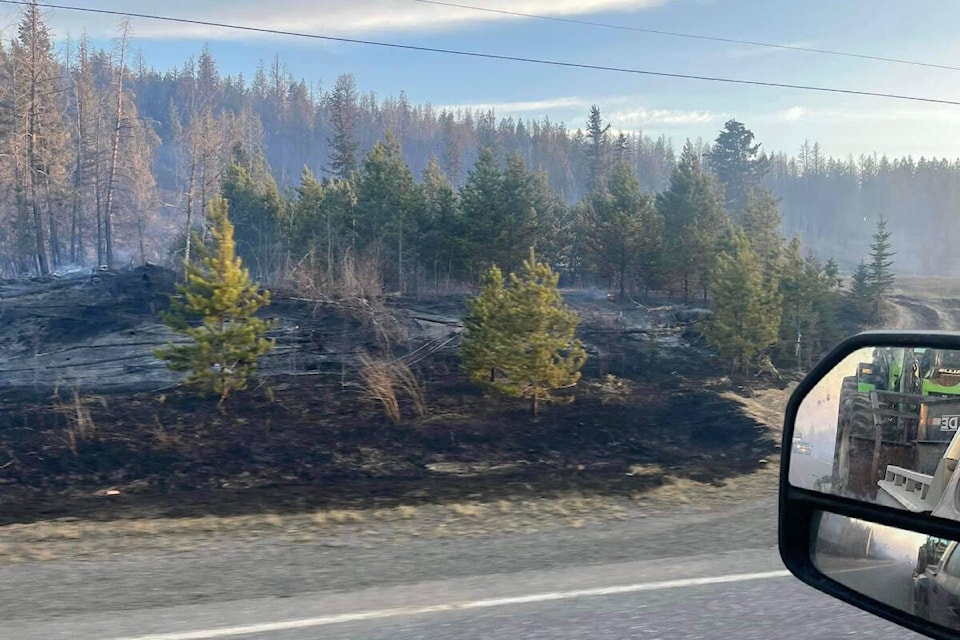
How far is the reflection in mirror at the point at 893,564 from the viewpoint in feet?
5.87

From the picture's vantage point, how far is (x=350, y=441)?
15086 millimetres

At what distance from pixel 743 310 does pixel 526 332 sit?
8.19 meters

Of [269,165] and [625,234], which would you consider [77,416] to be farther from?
[269,165]

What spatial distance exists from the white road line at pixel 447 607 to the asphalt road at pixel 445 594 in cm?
1

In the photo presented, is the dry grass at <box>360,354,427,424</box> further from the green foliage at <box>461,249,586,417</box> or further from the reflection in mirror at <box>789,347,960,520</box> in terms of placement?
the reflection in mirror at <box>789,347,960,520</box>

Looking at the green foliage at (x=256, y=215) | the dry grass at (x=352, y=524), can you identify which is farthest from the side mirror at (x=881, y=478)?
the green foliage at (x=256, y=215)

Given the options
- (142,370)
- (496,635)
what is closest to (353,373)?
(142,370)

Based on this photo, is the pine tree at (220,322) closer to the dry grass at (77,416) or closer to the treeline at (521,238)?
the dry grass at (77,416)

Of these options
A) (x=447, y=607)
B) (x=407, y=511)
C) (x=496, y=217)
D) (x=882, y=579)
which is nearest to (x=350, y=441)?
(x=407, y=511)

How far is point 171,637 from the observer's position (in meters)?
3.81

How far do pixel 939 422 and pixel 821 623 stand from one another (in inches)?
93.2

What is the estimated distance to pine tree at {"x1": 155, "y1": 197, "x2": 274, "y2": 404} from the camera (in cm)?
1680

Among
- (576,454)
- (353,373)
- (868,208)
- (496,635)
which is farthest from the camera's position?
(868,208)

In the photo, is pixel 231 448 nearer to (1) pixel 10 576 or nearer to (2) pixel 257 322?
(2) pixel 257 322
